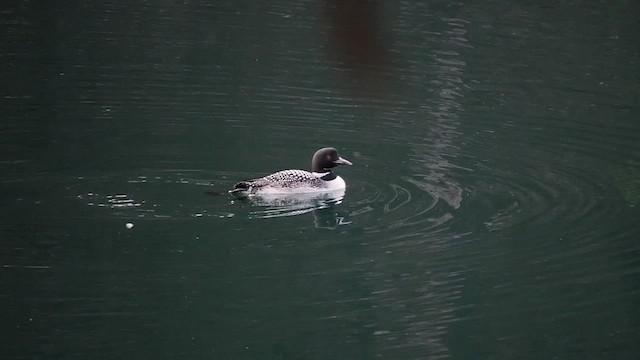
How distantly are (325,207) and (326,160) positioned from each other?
2.59 ft

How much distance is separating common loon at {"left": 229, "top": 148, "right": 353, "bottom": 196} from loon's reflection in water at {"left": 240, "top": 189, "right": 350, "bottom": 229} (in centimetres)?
5

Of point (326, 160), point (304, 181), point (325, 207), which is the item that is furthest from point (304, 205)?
point (326, 160)

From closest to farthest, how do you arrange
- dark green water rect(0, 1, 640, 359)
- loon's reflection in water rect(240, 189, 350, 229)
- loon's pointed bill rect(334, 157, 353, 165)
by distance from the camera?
dark green water rect(0, 1, 640, 359) < loon's reflection in water rect(240, 189, 350, 229) < loon's pointed bill rect(334, 157, 353, 165)

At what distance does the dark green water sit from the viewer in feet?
24.5

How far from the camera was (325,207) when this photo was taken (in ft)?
34.8

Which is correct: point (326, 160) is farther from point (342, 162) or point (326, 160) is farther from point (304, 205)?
point (304, 205)

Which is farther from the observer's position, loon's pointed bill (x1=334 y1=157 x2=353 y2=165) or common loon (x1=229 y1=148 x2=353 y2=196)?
loon's pointed bill (x1=334 y1=157 x2=353 y2=165)

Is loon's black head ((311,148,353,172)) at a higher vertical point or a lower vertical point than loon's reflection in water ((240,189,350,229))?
higher

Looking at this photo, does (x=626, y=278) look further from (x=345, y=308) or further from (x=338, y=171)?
(x=338, y=171)

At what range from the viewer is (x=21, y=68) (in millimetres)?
14836

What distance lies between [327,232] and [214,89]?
16.9 ft

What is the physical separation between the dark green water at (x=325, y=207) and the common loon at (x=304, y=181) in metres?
0.27

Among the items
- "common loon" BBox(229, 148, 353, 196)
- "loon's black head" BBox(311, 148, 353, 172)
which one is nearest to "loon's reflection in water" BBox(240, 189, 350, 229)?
"common loon" BBox(229, 148, 353, 196)

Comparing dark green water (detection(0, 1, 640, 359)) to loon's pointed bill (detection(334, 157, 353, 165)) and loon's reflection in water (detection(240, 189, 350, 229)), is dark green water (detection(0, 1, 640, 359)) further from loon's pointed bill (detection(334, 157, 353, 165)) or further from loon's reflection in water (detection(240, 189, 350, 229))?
loon's pointed bill (detection(334, 157, 353, 165))
